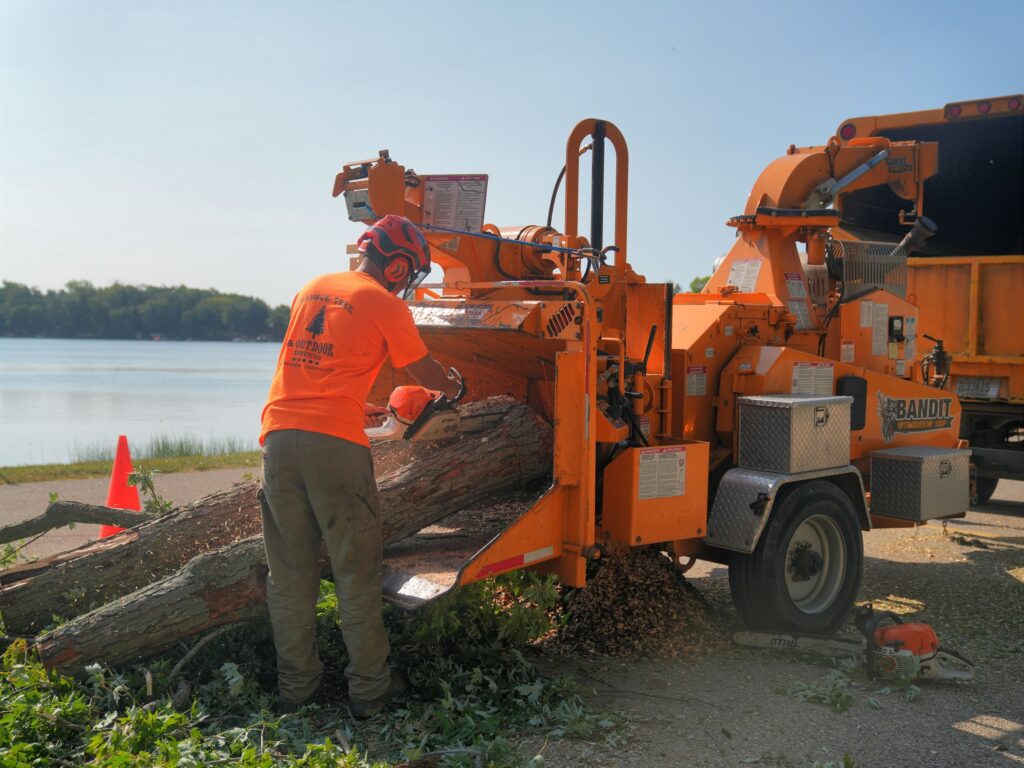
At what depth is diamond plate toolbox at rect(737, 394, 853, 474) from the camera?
18.2ft

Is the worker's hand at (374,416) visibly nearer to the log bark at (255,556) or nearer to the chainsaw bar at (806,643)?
the log bark at (255,556)

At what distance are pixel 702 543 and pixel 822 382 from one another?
4.87ft

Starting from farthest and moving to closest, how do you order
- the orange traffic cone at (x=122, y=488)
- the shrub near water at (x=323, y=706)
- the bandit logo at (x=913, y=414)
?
1. the orange traffic cone at (x=122, y=488)
2. the bandit logo at (x=913, y=414)
3. the shrub near water at (x=323, y=706)

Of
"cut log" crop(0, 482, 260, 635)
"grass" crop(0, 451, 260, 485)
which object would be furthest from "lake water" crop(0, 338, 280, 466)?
"cut log" crop(0, 482, 260, 635)

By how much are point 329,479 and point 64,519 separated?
2.31 metres

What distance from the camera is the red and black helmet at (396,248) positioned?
14.6ft

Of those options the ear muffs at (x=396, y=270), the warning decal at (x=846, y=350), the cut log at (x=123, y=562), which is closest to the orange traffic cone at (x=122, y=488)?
the cut log at (x=123, y=562)

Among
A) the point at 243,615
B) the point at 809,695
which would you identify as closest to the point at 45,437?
the point at 243,615

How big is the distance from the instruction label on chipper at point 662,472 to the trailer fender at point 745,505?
0.43 metres

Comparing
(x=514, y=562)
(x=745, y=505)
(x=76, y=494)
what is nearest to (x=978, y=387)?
(x=745, y=505)

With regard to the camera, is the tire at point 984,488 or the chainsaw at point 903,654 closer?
the chainsaw at point 903,654

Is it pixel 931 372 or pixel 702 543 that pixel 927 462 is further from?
pixel 702 543

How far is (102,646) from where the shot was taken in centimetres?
416

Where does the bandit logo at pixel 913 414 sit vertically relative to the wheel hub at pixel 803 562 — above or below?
above
